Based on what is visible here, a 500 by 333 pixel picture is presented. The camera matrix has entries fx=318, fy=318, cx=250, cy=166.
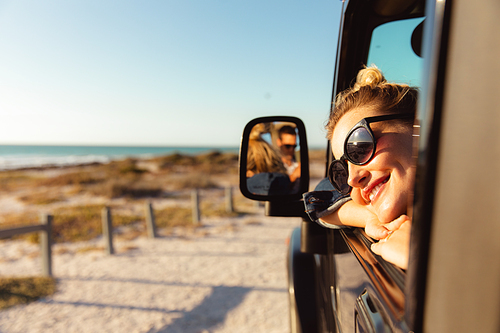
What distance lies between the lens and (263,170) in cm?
192

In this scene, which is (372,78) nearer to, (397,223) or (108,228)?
(397,223)

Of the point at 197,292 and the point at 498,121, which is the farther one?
the point at 197,292

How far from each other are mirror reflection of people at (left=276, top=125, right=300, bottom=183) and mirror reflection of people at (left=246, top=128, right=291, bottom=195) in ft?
0.10

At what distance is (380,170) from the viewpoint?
3.02 feet

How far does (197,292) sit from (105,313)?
4.45ft

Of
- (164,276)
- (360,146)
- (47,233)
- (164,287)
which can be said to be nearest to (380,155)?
(360,146)

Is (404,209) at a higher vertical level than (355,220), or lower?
higher

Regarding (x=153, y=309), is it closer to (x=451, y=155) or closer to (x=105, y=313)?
(x=105, y=313)

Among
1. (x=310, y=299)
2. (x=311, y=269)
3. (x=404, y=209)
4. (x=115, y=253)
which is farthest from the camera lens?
(x=115, y=253)

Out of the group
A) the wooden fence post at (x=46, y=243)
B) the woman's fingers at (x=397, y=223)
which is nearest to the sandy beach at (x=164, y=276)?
the wooden fence post at (x=46, y=243)

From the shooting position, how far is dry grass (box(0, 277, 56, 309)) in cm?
495

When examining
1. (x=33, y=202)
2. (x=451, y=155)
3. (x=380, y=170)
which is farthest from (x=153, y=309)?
(x=33, y=202)

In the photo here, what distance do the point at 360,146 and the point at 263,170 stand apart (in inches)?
39.6

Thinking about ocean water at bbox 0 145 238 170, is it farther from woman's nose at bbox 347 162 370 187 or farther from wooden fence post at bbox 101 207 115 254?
woman's nose at bbox 347 162 370 187
